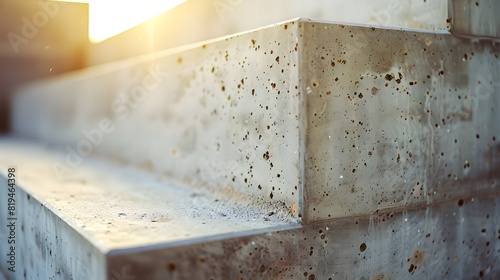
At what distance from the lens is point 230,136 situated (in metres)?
1.54

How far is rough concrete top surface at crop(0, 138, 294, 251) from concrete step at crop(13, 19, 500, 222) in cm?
10

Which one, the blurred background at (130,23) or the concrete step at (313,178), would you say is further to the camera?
the blurred background at (130,23)

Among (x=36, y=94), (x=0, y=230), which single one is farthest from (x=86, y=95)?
(x=36, y=94)

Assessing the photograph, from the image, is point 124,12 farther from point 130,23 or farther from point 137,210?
point 137,210

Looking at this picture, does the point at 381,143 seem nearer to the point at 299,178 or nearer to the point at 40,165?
the point at 299,178

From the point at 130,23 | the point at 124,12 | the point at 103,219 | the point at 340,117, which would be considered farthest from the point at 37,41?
the point at 340,117

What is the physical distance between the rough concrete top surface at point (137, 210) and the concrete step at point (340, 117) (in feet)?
0.32

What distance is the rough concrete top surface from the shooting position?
3.54ft

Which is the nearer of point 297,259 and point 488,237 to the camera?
point 297,259

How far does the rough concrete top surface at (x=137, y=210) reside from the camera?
3.54 feet

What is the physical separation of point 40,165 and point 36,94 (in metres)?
2.96

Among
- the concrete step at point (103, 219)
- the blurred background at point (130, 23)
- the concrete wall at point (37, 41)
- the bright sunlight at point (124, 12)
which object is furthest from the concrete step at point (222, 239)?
the concrete wall at point (37, 41)

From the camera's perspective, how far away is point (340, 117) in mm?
1253

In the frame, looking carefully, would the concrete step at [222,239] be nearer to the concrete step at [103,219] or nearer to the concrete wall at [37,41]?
the concrete step at [103,219]
